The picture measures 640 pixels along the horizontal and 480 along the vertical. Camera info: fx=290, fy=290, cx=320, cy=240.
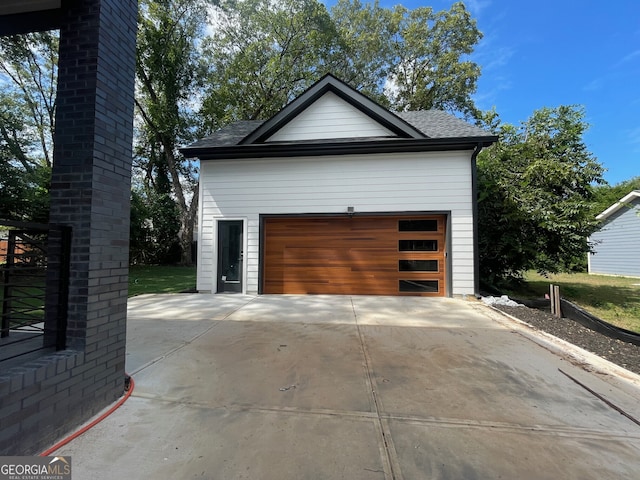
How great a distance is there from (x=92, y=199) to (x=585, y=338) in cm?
682

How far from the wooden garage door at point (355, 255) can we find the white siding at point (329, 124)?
2.52 metres

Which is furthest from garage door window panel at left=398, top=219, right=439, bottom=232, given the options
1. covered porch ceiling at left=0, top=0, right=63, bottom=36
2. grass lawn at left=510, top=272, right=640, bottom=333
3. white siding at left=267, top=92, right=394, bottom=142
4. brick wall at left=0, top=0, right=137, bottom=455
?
covered porch ceiling at left=0, top=0, right=63, bottom=36

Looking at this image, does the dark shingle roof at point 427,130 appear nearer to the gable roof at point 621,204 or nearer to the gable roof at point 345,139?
the gable roof at point 345,139

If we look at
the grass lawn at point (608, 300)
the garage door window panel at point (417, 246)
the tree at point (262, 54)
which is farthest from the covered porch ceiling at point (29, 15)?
the tree at point (262, 54)

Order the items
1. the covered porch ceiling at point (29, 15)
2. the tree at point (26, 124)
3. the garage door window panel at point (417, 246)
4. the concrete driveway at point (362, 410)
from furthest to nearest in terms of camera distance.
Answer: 1. the tree at point (26, 124)
2. the garage door window panel at point (417, 246)
3. the covered porch ceiling at point (29, 15)
4. the concrete driveway at point (362, 410)

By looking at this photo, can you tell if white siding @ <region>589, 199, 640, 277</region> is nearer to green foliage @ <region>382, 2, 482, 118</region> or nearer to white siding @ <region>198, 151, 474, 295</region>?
green foliage @ <region>382, 2, 482, 118</region>

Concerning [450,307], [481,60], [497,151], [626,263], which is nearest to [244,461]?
[450,307]

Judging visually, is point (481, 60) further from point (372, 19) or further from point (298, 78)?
point (298, 78)

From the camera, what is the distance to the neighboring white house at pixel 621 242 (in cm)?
1608

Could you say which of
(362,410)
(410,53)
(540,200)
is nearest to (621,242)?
(540,200)

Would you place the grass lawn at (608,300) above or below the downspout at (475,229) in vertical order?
below

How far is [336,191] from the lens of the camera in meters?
8.10

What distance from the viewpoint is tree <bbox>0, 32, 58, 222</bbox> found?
432 inches

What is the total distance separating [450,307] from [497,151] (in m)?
6.78
